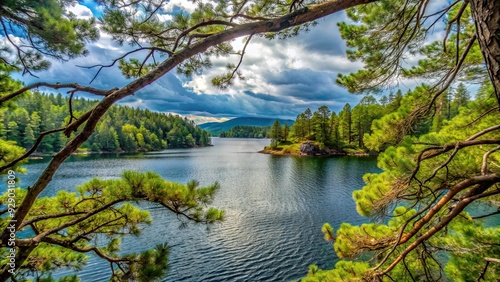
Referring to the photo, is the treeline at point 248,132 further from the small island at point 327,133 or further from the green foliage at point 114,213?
the green foliage at point 114,213

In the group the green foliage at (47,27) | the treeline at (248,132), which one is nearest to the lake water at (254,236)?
the green foliage at (47,27)

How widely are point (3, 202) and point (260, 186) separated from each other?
21088mm

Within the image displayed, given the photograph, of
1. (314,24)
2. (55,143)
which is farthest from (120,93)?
(55,143)

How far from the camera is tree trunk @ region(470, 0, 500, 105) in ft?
4.02

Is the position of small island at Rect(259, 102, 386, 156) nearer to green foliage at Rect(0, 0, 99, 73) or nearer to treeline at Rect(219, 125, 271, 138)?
green foliage at Rect(0, 0, 99, 73)

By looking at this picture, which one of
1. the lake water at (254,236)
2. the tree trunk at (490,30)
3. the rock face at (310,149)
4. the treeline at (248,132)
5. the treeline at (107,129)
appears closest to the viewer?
the tree trunk at (490,30)

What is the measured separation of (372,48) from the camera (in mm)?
3773

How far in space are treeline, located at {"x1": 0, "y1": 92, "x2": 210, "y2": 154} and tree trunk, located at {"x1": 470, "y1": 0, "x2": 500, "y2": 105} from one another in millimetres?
33437

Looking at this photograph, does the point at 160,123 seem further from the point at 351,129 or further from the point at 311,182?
the point at 311,182

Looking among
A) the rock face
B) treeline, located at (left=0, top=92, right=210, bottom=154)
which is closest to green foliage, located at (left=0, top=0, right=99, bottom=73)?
treeline, located at (left=0, top=92, right=210, bottom=154)

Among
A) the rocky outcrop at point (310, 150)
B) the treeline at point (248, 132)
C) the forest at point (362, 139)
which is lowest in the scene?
the rocky outcrop at point (310, 150)

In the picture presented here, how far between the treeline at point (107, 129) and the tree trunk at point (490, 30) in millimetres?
33437

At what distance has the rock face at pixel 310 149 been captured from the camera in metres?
48.5

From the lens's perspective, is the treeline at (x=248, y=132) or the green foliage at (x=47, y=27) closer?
the green foliage at (x=47, y=27)
